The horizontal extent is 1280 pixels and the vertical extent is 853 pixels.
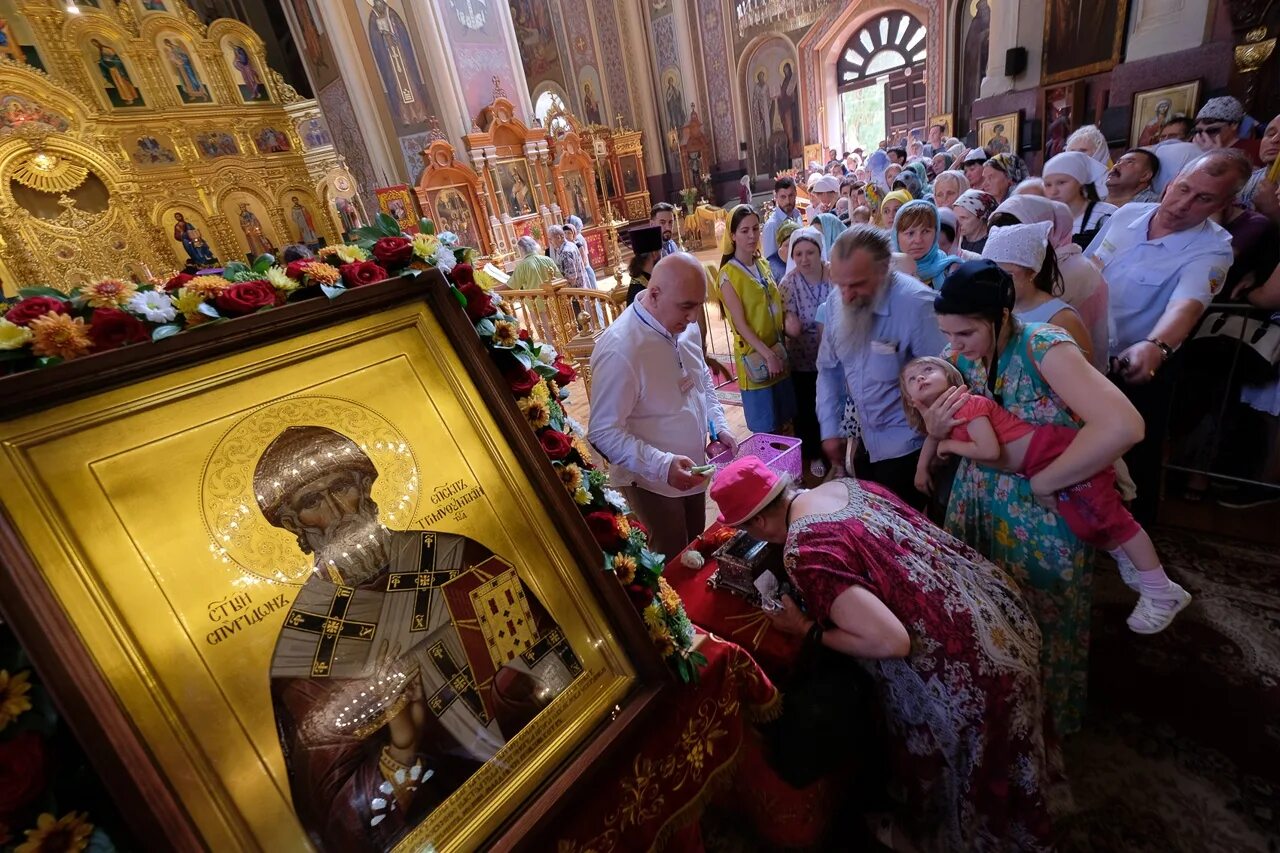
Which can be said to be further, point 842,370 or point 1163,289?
point 842,370

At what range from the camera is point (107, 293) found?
38.6 inches

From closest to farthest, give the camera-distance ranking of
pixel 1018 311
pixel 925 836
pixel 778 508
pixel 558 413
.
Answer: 1. pixel 558 413
2. pixel 778 508
3. pixel 925 836
4. pixel 1018 311

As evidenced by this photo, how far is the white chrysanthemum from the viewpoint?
39.0 inches

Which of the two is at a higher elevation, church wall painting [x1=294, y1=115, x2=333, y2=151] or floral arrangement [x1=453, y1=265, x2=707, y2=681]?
church wall painting [x1=294, y1=115, x2=333, y2=151]

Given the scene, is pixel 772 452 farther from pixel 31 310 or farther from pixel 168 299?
pixel 31 310

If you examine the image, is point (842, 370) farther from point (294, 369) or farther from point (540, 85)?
point (540, 85)

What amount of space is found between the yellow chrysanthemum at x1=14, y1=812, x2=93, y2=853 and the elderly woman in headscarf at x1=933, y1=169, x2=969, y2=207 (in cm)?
624

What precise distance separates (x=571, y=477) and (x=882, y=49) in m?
20.7

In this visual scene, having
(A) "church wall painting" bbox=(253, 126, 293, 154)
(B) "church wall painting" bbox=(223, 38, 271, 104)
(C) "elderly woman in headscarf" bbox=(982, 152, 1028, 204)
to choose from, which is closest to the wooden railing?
(C) "elderly woman in headscarf" bbox=(982, 152, 1028, 204)

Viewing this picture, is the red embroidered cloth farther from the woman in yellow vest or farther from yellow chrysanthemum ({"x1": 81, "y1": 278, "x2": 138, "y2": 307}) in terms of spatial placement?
the woman in yellow vest

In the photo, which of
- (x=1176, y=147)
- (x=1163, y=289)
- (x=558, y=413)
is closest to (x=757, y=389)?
(x=1163, y=289)

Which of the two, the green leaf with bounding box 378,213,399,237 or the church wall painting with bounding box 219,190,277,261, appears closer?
the green leaf with bounding box 378,213,399,237

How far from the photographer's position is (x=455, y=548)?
3.95 ft

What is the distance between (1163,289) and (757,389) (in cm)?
218
